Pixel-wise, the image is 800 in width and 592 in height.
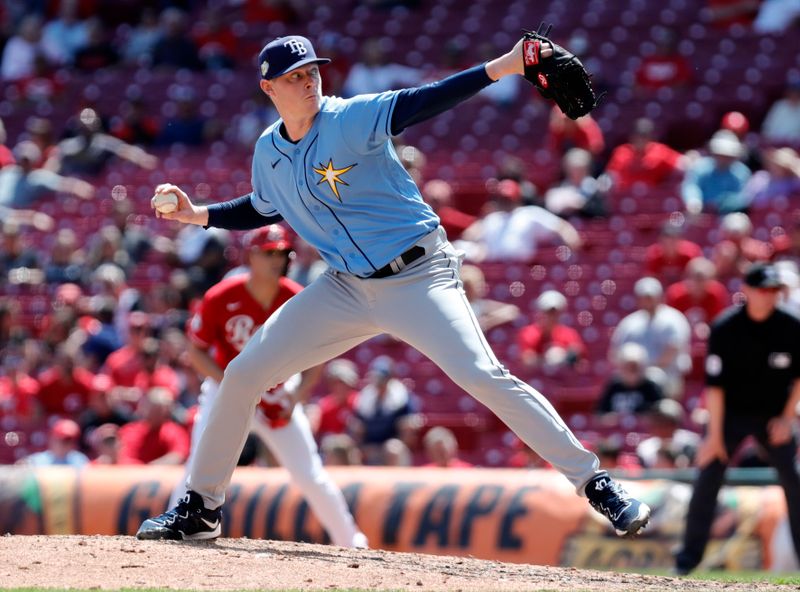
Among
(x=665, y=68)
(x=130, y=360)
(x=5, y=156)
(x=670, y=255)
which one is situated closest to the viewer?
(x=670, y=255)

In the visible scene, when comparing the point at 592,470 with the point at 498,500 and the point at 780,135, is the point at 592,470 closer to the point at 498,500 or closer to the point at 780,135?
the point at 498,500

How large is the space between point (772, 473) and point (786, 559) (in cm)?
71

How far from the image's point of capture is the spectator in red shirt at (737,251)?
11.8m

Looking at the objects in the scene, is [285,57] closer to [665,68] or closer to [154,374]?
[154,374]

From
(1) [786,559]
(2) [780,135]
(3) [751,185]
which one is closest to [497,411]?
(1) [786,559]

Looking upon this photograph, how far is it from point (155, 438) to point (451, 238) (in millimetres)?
3810

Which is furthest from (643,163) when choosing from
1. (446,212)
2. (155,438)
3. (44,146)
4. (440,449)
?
(44,146)

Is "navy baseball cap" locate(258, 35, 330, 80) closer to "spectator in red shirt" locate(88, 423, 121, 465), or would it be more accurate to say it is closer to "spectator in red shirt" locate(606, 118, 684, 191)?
"spectator in red shirt" locate(88, 423, 121, 465)

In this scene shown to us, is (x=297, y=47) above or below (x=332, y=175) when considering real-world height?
above

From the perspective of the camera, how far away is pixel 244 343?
7855 mm

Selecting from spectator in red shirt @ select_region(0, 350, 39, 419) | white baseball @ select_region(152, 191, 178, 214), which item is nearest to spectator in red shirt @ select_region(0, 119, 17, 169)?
spectator in red shirt @ select_region(0, 350, 39, 419)

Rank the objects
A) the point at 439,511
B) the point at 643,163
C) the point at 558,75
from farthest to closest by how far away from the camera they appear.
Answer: the point at 643,163 → the point at 439,511 → the point at 558,75

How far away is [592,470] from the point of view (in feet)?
18.6

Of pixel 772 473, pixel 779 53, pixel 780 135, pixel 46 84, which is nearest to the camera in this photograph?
pixel 772 473
